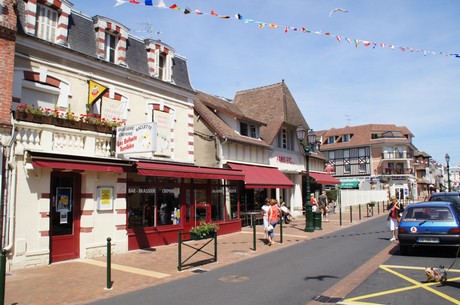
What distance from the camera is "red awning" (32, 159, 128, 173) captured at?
9.27 meters

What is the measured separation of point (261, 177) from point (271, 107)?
24.4ft

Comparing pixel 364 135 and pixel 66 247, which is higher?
pixel 364 135

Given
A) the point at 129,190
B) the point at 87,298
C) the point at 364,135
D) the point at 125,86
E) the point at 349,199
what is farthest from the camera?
the point at 364,135

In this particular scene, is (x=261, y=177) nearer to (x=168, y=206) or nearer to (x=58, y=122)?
(x=168, y=206)

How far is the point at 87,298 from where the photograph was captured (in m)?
6.85

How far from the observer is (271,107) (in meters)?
25.5

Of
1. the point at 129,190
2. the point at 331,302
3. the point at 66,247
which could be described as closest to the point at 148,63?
the point at 129,190

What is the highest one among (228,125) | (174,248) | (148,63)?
(148,63)

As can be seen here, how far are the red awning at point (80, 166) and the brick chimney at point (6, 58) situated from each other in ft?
3.59

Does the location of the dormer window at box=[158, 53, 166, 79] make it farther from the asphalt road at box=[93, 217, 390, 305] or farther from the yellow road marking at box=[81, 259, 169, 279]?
the asphalt road at box=[93, 217, 390, 305]

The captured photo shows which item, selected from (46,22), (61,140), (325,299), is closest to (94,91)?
(61,140)

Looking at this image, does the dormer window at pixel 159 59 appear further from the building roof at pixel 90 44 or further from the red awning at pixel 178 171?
the red awning at pixel 178 171

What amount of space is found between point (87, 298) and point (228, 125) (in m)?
14.4

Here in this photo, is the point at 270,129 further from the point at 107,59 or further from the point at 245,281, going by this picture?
the point at 245,281
